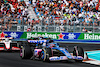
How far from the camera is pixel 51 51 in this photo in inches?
320

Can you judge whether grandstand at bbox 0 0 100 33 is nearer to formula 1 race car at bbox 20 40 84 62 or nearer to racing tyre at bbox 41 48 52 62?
formula 1 race car at bbox 20 40 84 62

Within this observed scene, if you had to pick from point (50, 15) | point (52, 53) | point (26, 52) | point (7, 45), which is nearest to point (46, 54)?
point (52, 53)

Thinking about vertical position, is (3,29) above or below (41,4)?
below

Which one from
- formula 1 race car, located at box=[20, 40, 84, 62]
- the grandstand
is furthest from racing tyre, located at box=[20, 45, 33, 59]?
the grandstand

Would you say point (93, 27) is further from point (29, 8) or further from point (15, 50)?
point (15, 50)

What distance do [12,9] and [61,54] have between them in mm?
15825

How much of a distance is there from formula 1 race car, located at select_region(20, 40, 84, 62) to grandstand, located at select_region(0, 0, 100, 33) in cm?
1078

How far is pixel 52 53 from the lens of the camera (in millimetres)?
8195

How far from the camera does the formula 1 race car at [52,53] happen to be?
26.0ft

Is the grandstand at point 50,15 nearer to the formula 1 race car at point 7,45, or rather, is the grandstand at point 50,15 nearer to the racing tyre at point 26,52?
the formula 1 race car at point 7,45

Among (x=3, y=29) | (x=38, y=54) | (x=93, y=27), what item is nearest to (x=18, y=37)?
(x=3, y=29)

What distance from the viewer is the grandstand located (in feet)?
65.5

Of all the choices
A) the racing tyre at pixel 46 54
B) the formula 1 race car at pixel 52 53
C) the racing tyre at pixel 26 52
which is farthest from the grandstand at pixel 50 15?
the racing tyre at pixel 46 54

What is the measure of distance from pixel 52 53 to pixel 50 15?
15042 mm
